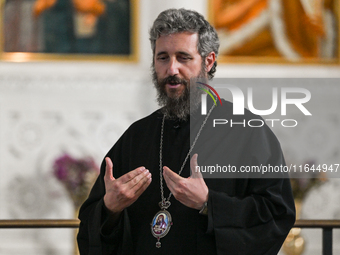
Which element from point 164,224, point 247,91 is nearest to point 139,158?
point 164,224

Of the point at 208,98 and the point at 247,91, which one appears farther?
the point at 247,91

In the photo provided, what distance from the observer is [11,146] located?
5.23 m

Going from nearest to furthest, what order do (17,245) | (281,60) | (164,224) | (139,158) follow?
1. (164,224)
2. (139,158)
3. (17,245)
4. (281,60)

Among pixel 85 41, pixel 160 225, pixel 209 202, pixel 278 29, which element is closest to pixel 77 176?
pixel 85 41

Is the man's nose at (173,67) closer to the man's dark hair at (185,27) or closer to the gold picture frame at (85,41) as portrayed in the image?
the man's dark hair at (185,27)

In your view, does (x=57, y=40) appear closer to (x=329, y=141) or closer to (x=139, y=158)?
(x=329, y=141)

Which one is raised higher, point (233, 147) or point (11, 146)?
point (233, 147)

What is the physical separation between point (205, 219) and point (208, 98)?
0.65 metres

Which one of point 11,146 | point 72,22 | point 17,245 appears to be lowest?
point 17,245

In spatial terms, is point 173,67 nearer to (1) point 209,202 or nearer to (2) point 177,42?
(2) point 177,42

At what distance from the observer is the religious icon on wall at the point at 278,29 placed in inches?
215

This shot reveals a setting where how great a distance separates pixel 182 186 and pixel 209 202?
148 millimetres

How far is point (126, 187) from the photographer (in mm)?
2061

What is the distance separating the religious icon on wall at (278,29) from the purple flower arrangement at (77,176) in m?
2.03
